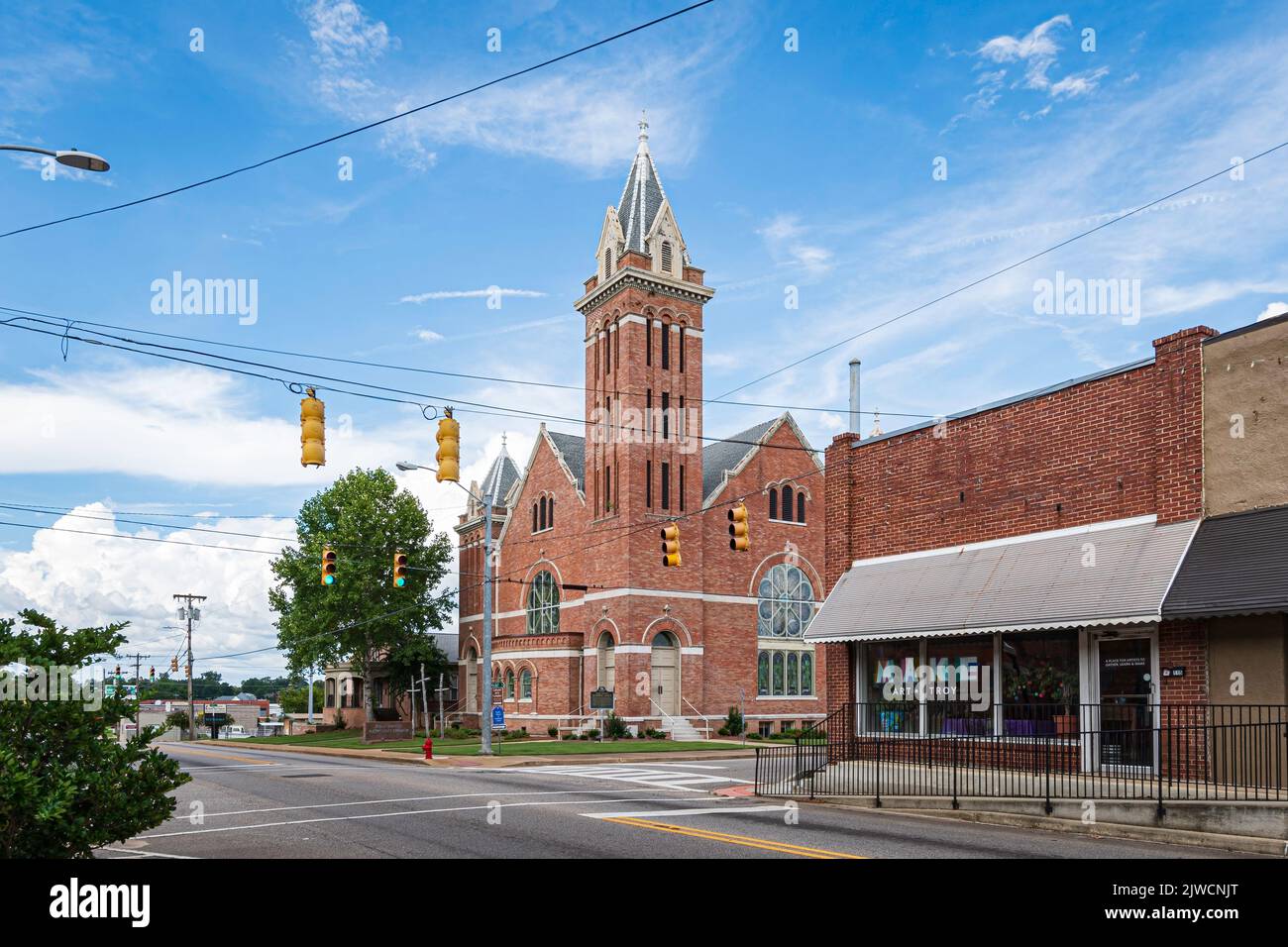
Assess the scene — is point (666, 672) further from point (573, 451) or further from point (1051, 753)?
point (1051, 753)

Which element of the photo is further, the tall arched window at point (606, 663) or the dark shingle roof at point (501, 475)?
the dark shingle roof at point (501, 475)

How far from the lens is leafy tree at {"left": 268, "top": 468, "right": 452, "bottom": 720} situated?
61.4m

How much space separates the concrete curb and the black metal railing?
333mm

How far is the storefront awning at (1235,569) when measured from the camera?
15992 mm

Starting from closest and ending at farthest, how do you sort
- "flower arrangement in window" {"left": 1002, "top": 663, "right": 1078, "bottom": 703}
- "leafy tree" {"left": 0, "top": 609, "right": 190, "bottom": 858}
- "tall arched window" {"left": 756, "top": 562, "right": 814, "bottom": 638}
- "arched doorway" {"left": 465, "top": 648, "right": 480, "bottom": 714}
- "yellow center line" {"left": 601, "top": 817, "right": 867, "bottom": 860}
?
"leafy tree" {"left": 0, "top": 609, "right": 190, "bottom": 858}
"yellow center line" {"left": 601, "top": 817, "right": 867, "bottom": 860}
"flower arrangement in window" {"left": 1002, "top": 663, "right": 1078, "bottom": 703}
"tall arched window" {"left": 756, "top": 562, "right": 814, "bottom": 638}
"arched doorway" {"left": 465, "top": 648, "right": 480, "bottom": 714}

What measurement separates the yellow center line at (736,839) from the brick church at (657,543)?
1297 inches

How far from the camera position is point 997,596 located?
20266 mm

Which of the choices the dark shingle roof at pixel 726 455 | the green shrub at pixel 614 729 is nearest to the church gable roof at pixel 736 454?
the dark shingle roof at pixel 726 455

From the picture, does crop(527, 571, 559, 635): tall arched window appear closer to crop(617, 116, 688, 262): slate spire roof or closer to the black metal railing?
crop(617, 116, 688, 262): slate spire roof

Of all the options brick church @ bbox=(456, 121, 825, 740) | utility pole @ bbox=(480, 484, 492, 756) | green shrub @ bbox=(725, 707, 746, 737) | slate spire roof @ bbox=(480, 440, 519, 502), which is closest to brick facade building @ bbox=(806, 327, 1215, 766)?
utility pole @ bbox=(480, 484, 492, 756)

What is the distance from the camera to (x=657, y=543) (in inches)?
2000

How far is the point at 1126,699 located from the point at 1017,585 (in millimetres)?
2632

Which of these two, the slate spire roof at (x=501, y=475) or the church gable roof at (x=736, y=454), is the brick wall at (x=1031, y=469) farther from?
the slate spire roof at (x=501, y=475)

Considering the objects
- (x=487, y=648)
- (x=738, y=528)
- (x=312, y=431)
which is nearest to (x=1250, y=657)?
(x=738, y=528)
